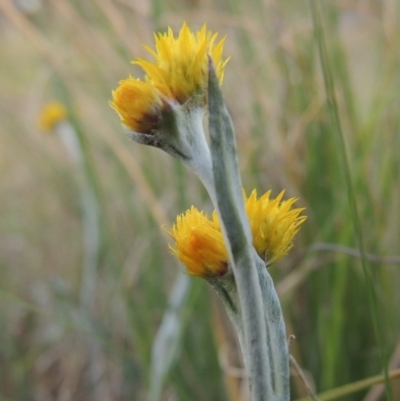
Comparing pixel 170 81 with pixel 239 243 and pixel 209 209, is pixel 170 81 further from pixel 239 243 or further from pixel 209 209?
pixel 209 209

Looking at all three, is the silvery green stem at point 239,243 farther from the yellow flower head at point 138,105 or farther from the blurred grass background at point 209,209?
the blurred grass background at point 209,209

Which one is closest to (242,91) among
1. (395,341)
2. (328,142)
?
(328,142)

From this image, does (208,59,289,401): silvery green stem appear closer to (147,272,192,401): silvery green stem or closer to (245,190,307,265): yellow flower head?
(245,190,307,265): yellow flower head

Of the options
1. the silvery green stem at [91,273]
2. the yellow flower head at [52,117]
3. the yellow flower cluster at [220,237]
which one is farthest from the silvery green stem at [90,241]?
the yellow flower cluster at [220,237]

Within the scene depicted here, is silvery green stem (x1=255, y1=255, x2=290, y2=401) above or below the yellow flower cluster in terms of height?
below

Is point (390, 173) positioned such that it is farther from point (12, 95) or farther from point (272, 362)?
point (12, 95)

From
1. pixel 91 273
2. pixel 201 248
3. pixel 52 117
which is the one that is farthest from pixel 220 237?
pixel 52 117

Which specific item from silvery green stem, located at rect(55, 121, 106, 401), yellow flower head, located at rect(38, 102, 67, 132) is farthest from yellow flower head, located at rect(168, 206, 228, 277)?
yellow flower head, located at rect(38, 102, 67, 132)
